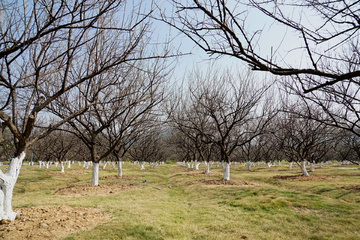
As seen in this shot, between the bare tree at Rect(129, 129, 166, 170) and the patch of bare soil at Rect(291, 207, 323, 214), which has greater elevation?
the bare tree at Rect(129, 129, 166, 170)

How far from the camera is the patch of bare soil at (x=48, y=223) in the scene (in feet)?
13.4

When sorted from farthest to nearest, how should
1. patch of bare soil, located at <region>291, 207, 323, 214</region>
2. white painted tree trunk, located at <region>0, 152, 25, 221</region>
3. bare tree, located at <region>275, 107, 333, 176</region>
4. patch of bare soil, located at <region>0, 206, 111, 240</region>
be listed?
bare tree, located at <region>275, 107, 333, 176</region> < patch of bare soil, located at <region>291, 207, 323, 214</region> < white painted tree trunk, located at <region>0, 152, 25, 221</region> < patch of bare soil, located at <region>0, 206, 111, 240</region>

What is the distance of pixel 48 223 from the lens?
471 centimetres

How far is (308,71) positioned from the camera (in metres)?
2.79

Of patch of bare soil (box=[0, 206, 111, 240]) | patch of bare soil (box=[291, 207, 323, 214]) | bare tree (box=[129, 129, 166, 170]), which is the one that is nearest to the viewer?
patch of bare soil (box=[0, 206, 111, 240])

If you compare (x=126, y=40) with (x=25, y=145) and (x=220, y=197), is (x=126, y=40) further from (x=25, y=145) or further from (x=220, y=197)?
(x=220, y=197)

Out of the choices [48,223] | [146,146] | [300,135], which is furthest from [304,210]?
[146,146]

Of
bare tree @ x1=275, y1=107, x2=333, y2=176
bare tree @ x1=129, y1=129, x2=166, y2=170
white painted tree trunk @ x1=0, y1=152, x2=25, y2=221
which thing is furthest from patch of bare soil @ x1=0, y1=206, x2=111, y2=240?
bare tree @ x1=129, y1=129, x2=166, y2=170

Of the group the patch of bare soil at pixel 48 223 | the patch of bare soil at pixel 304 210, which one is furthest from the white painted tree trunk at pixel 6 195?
the patch of bare soil at pixel 304 210

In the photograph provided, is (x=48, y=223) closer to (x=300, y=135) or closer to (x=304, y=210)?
(x=304, y=210)

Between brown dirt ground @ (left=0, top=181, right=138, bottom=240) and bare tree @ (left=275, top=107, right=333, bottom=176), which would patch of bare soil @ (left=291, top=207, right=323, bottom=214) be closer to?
brown dirt ground @ (left=0, top=181, right=138, bottom=240)

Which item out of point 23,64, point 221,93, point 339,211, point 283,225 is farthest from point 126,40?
point 221,93

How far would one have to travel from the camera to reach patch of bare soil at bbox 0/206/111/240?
409 centimetres

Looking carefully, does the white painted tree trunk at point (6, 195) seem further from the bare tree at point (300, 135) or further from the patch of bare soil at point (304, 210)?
the bare tree at point (300, 135)
